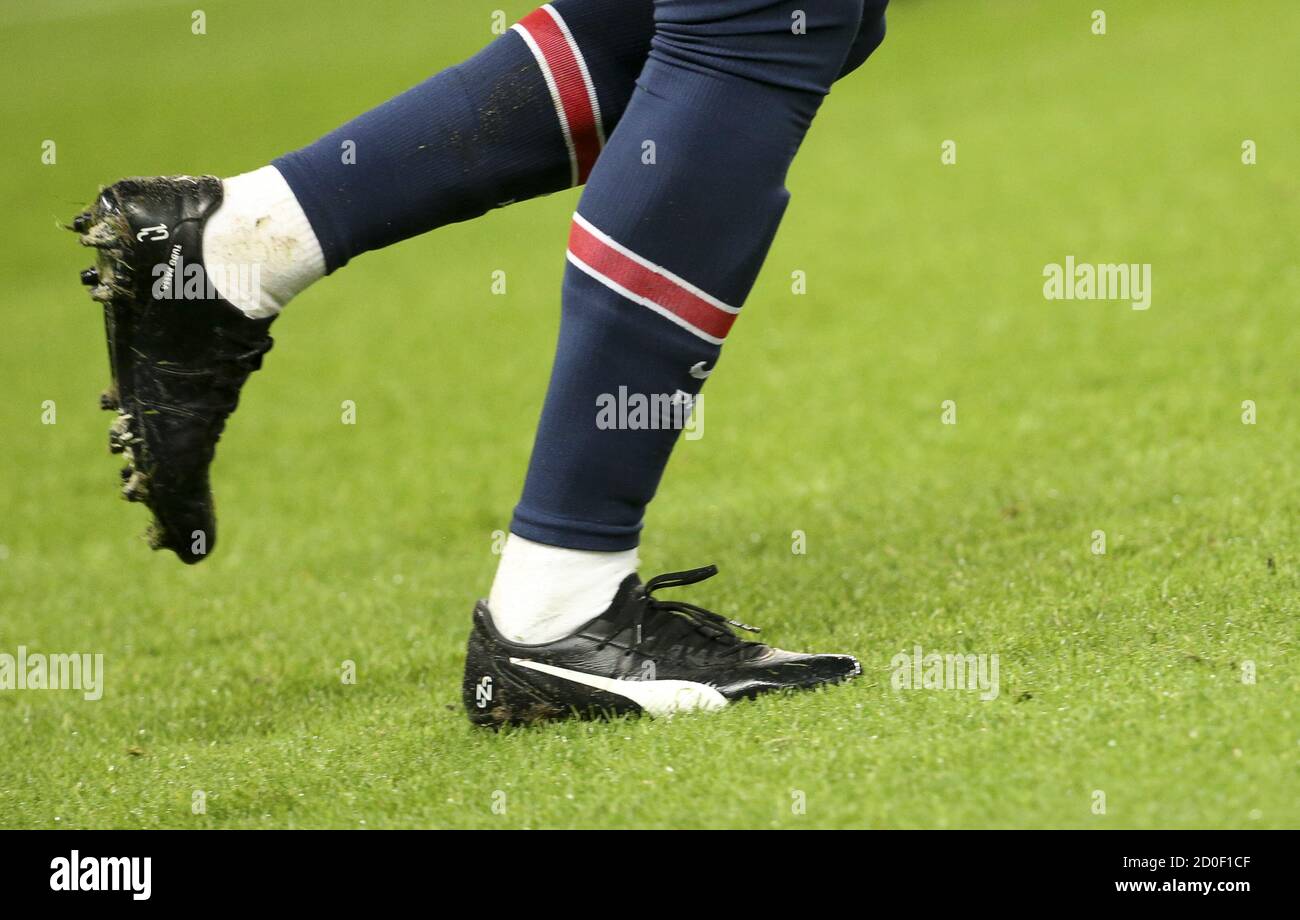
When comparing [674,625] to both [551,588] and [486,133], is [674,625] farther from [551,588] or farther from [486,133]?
[486,133]

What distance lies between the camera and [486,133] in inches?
65.1

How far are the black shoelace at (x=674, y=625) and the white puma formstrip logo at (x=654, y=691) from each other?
40mm

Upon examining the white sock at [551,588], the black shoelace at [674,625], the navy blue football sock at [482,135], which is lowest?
the black shoelace at [674,625]

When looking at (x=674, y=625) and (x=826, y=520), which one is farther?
(x=826, y=520)

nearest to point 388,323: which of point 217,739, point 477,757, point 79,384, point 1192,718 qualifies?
point 79,384

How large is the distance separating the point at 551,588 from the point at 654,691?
0.16 meters

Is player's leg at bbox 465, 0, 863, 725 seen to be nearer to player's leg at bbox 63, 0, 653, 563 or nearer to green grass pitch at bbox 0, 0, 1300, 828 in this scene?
green grass pitch at bbox 0, 0, 1300, 828

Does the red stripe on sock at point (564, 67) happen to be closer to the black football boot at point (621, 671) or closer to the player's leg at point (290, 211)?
the player's leg at point (290, 211)

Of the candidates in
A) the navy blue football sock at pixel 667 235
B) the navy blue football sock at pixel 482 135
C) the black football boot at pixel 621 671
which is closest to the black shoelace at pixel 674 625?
the black football boot at pixel 621 671

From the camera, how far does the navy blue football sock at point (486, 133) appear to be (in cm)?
160

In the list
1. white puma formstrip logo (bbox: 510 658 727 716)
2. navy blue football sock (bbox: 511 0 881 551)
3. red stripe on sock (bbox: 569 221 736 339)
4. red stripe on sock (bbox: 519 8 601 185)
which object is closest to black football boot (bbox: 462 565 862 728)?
white puma formstrip logo (bbox: 510 658 727 716)

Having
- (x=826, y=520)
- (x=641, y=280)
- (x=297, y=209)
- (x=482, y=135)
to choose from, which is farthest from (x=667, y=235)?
(x=826, y=520)

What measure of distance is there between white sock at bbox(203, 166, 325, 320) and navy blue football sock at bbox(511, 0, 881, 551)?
12.2 inches

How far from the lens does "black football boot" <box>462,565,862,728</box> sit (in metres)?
1.55
